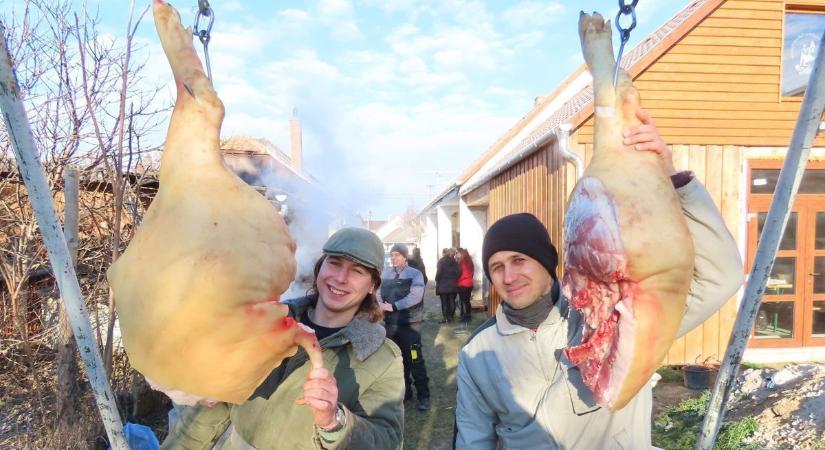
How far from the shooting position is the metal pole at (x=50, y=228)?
133 centimetres

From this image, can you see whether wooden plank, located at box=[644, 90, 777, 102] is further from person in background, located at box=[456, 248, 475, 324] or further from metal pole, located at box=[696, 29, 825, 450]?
person in background, located at box=[456, 248, 475, 324]

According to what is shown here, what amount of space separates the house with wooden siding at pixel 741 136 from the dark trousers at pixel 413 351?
2.54m

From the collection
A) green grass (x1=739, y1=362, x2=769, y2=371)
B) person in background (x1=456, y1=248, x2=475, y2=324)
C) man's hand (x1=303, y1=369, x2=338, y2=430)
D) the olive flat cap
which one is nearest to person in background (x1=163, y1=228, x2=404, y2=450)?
the olive flat cap

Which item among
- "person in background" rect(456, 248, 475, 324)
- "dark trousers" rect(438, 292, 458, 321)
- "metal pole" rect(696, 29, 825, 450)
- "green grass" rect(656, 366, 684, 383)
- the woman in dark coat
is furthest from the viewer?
"dark trousers" rect(438, 292, 458, 321)

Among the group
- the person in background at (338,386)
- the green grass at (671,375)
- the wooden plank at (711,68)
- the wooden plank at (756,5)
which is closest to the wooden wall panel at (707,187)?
the green grass at (671,375)

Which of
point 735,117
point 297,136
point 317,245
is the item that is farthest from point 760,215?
point 297,136

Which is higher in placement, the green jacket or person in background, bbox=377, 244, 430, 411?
the green jacket

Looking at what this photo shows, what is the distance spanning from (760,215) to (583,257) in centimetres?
761

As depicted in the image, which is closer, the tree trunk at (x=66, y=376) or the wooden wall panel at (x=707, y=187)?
the tree trunk at (x=66, y=376)

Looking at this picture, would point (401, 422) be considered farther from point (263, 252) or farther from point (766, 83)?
point (766, 83)

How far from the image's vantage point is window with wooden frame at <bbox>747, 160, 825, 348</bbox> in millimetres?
7207

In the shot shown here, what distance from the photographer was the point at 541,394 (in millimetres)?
1882

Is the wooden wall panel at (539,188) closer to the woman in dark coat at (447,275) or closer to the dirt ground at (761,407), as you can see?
the woman in dark coat at (447,275)

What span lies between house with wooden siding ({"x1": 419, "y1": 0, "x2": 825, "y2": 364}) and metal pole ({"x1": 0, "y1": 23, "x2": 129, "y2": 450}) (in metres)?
5.87
